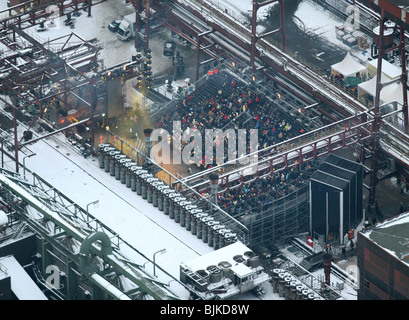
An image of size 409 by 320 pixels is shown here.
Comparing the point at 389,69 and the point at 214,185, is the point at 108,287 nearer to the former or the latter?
the point at 214,185

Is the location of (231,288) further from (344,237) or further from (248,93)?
(248,93)

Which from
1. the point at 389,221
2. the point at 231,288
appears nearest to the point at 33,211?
the point at 231,288

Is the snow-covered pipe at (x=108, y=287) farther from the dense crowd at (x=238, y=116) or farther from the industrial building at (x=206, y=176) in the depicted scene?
the dense crowd at (x=238, y=116)

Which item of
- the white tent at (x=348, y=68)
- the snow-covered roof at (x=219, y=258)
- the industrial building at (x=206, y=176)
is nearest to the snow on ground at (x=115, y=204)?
the industrial building at (x=206, y=176)

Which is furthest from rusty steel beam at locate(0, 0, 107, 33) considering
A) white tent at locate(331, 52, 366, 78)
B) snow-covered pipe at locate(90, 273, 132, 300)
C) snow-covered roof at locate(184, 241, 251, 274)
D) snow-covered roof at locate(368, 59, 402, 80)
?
snow-covered roof at locate(184, 241, 251, 274)

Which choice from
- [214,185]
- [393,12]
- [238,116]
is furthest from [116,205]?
[393,12]
